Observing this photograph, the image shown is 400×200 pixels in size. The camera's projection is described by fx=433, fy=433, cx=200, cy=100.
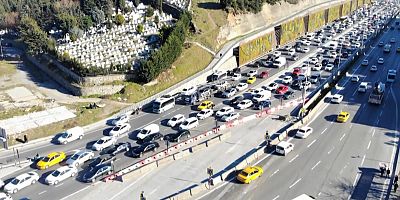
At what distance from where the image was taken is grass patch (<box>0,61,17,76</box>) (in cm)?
7184

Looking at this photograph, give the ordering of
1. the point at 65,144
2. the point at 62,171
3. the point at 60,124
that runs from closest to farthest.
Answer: the point at 62,171, the point at 65,144, the point at 60,124

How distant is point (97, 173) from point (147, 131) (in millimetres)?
10527

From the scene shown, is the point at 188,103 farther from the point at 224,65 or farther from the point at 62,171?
the point at 62,171

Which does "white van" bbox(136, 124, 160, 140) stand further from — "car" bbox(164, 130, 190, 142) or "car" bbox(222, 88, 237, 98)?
"car" bbox(222, 88, 237, 98)

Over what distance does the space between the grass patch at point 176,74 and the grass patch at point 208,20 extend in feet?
12.6

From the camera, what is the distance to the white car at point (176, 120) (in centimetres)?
5158

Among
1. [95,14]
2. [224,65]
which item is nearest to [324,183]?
[224,65]

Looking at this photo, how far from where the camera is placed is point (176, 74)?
66.2 m

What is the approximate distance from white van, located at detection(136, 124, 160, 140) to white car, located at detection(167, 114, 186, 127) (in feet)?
7.53

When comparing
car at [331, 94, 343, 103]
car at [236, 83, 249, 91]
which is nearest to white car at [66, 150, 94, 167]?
car at [236, 83, 249, 91]

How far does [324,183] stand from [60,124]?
102 feet

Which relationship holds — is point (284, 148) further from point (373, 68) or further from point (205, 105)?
point (373, 68)

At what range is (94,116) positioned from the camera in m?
54.1

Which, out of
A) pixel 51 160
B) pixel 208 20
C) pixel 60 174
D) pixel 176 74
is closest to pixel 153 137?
pixel 51 160
